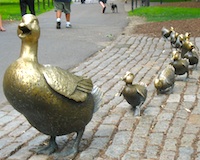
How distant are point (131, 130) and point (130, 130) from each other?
0.04 ft

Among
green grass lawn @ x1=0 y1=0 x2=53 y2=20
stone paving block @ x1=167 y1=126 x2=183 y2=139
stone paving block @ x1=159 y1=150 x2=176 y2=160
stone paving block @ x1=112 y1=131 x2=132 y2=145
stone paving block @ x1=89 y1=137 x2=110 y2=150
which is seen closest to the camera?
stone paving block @ x1=159 y1=150 x2=176 y2=160

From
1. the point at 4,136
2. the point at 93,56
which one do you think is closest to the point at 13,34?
the point at 93,56

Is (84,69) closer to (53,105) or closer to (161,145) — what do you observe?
(161,145)

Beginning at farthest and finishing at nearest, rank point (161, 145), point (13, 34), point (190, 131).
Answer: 1. point (13, 34)
2. point (190, 131)
3. point (161, 145)

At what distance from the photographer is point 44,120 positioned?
457cm

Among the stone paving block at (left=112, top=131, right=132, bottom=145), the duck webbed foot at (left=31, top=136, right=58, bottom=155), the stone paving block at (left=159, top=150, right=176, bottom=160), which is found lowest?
the stone paving block at (left=112, top=131, right=132, bottom=145)

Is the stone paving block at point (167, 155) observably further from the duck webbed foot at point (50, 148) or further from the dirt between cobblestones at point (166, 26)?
the dirt between cobblestones at point (166, 26)

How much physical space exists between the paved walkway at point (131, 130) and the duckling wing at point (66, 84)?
0.79m

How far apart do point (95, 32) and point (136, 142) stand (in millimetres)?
10876

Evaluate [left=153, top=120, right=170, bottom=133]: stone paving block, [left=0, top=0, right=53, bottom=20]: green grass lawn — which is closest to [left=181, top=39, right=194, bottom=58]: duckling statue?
[left=153, top=120, right=170, bottom=133]: stone paving block

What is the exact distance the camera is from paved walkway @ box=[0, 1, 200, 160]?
200 inches

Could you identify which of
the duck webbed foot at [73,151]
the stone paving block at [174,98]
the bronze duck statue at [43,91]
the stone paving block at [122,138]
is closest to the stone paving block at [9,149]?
the duck webbed foot at [73,151]

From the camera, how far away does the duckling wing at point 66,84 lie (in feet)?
14.4

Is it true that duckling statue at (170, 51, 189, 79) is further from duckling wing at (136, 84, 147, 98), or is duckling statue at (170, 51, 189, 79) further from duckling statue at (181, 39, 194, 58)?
duckling wing at (136, 84, 147, 98)
